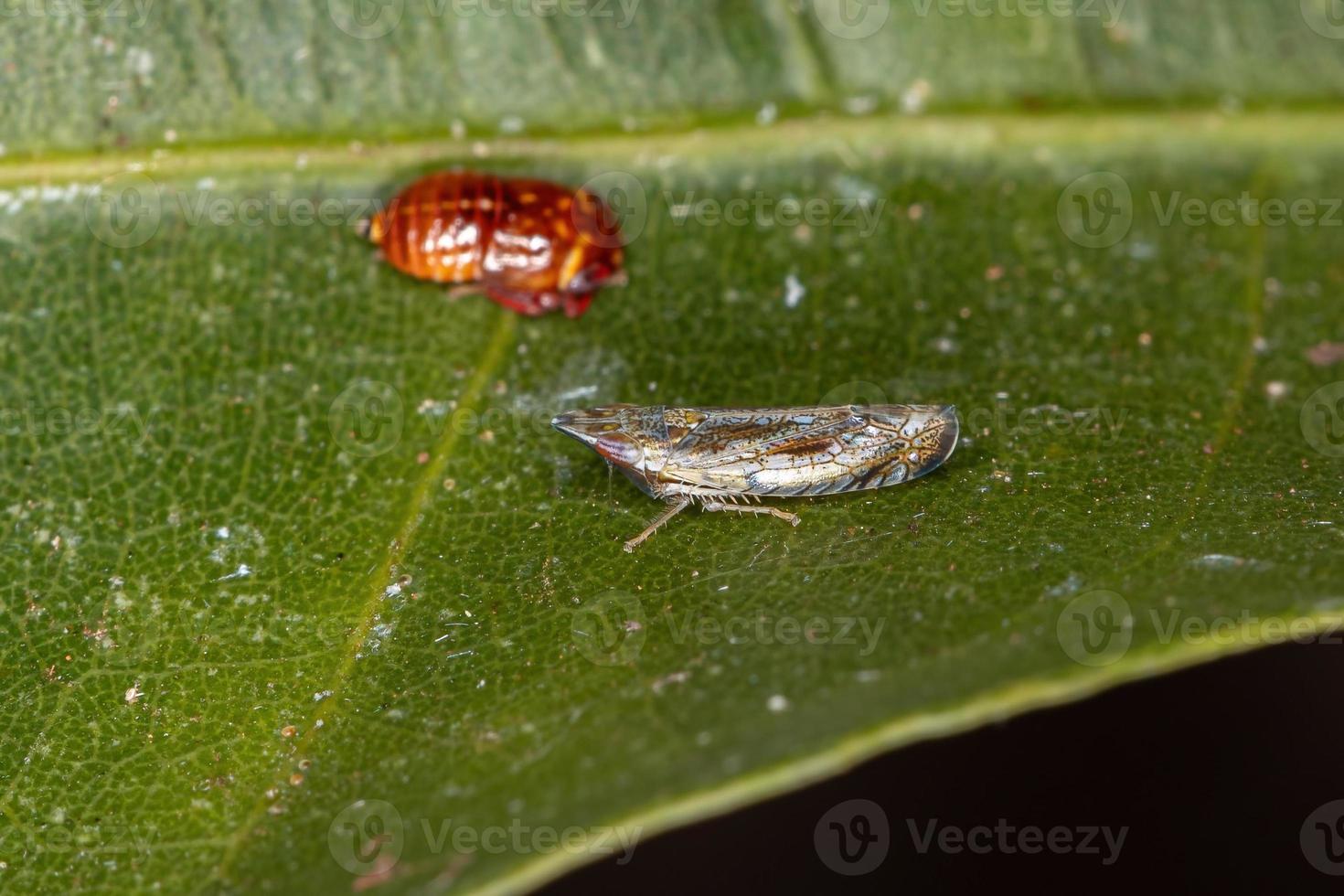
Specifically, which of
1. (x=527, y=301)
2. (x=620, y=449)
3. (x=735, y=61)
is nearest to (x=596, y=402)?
(x=620, y=449)

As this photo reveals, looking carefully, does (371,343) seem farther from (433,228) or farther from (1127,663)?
(1127,663)

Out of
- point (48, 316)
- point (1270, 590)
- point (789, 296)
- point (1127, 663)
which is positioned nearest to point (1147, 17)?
point (789, 296)

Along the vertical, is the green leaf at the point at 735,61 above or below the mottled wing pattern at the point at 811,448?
above

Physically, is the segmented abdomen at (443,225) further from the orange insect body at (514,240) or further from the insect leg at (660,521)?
the insect leg at (660,521)

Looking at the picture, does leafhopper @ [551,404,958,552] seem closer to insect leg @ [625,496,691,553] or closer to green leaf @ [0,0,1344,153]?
insect leg @ [625,496,691,553]

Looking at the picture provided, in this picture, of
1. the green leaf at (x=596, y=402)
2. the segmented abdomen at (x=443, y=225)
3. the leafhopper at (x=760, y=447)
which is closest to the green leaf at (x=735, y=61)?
the green leaf at (x=596, y=402)

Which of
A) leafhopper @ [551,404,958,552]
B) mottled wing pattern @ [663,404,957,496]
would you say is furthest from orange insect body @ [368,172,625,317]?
mottled wing pattern @ [663,404,957,496]
